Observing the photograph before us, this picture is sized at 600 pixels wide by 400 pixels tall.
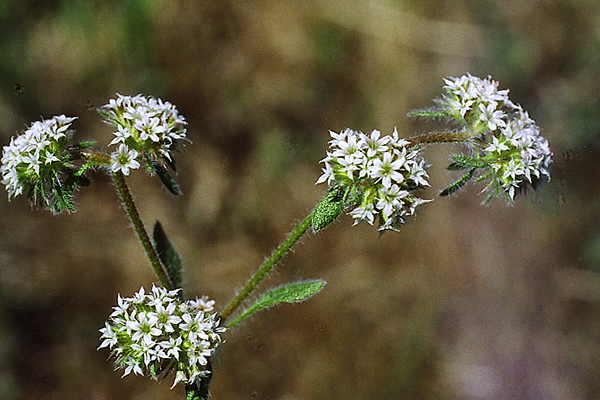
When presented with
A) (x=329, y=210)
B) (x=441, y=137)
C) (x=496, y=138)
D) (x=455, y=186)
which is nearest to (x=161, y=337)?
(x=329, y=210)

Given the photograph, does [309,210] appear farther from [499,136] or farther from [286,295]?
[499,136]

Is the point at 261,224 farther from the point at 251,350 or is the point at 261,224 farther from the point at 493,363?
the point at 493,363

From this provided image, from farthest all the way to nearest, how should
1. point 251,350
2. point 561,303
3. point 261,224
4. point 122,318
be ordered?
point 561,303 → point 261,224 → point 251,350 → point 122,318

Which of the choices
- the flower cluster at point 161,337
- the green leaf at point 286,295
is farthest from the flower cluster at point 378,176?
the flower cluster at point 161,337

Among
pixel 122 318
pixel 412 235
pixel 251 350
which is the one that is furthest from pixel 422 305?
pixel 122 318

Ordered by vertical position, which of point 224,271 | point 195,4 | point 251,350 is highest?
point 195,4

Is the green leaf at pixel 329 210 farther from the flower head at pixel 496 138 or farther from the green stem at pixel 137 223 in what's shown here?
the green stem at pixel 137 223

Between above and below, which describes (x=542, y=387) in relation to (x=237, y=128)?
below
